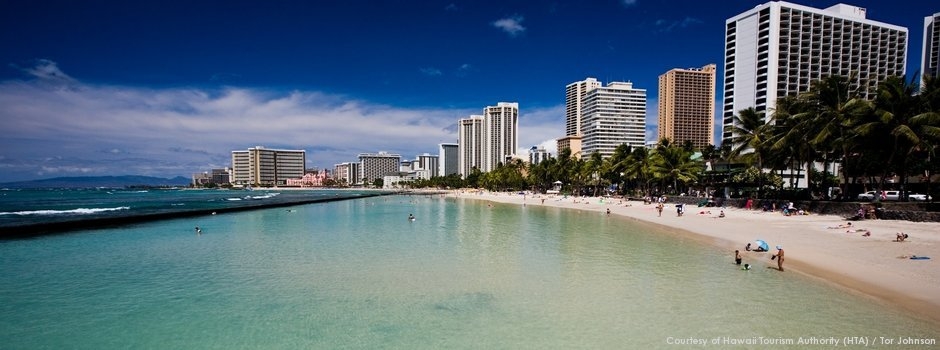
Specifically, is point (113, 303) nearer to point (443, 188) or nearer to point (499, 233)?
point (499, 233)

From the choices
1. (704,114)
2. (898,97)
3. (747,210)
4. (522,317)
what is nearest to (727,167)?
(747,210)

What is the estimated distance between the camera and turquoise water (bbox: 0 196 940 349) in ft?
30.4

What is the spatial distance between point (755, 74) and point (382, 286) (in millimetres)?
95731

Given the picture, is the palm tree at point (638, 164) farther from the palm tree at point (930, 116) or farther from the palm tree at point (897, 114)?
the palm tree at point (930, 116)

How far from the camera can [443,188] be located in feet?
613

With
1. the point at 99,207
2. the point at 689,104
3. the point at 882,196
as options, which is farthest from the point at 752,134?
the point at 689,104

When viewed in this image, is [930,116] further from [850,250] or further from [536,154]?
[536,154]

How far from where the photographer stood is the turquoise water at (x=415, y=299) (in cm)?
926

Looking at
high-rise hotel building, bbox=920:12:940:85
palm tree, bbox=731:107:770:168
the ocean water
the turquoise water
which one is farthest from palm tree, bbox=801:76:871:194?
high-rise hotel building, bbox=920:12:940:85

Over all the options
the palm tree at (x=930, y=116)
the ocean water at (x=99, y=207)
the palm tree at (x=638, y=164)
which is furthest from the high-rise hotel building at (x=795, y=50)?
the ocean water at (x=99, y=207)

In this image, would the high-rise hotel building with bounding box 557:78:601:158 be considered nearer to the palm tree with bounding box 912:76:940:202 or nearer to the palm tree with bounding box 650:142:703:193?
the palm tree with bounding box 650:142:703:193

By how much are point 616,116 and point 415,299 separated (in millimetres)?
150065

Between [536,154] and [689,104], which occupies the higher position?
[689,104]

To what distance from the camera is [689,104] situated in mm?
154500
